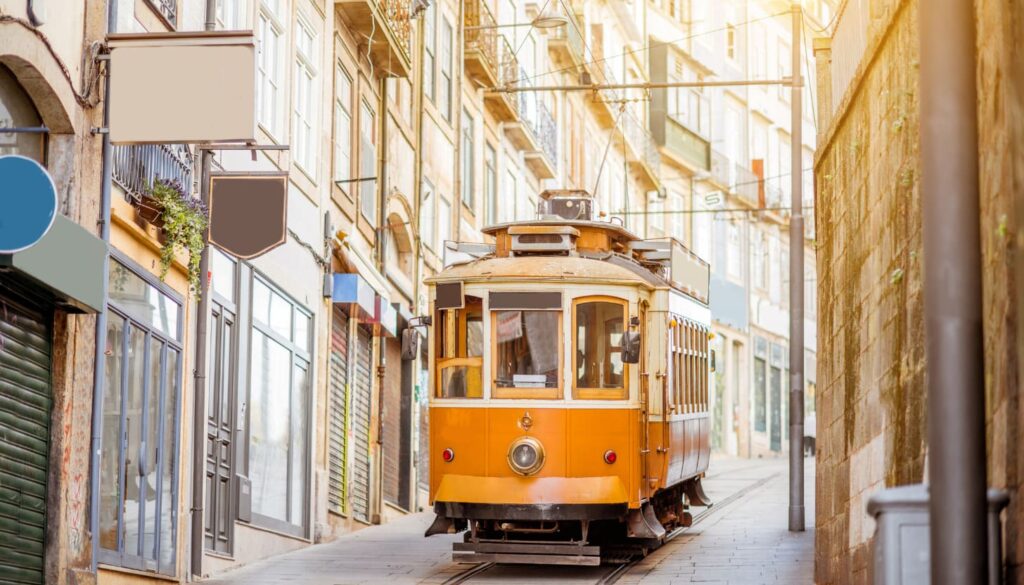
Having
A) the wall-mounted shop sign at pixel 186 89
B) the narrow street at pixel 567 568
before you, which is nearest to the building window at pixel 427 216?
the narrow street at pixel 567 568

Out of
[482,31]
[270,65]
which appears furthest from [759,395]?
[270,65]

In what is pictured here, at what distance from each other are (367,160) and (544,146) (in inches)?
602

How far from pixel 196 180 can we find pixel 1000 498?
10926 millimetres

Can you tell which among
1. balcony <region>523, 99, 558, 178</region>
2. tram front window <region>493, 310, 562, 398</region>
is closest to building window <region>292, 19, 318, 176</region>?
tram front window <region>493, 310, 562, 398</region>

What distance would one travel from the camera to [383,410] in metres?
25.7

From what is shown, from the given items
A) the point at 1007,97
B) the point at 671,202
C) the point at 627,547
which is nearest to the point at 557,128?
the point at 671,202

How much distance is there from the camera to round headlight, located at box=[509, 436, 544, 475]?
1581 cm

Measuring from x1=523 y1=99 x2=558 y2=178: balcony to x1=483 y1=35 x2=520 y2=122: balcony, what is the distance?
2.41 meters

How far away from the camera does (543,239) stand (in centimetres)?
1714

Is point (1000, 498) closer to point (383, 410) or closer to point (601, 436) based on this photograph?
point (601, 436)

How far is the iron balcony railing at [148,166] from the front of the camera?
14273mm

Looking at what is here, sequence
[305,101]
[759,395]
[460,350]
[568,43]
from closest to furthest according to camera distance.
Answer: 1. [460,350]
2. [305,101]
3. [568,43]
4. [759,395]

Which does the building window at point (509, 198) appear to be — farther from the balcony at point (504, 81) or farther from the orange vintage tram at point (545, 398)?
the orange vintage tram at point (545, 398)

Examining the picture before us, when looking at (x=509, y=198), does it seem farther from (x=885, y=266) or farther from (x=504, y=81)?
(x=885, y=266)
